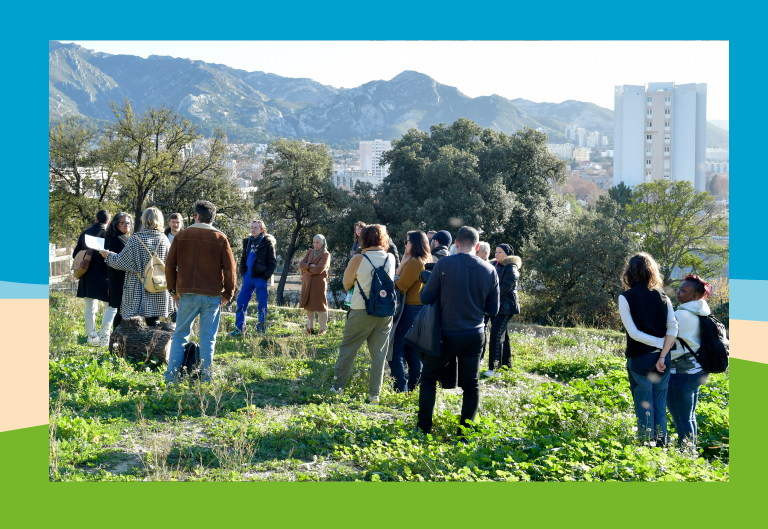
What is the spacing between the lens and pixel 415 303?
7.19 m

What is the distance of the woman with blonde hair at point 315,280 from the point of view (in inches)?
421

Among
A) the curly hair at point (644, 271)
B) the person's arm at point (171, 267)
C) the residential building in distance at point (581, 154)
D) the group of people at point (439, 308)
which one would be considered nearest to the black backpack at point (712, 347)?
the curly hair at point (644, 271)

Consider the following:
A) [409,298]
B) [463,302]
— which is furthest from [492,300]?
[409,298]

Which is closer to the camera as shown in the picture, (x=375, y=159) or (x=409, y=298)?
(x=409, y=298)

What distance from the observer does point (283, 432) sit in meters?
5.39

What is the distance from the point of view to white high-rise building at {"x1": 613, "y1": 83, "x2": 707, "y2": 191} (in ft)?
25.5

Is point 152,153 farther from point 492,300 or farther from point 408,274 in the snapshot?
point 492,300

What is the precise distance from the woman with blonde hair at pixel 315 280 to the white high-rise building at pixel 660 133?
614 centimetres

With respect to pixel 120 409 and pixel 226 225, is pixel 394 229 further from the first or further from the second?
pixel 120 409

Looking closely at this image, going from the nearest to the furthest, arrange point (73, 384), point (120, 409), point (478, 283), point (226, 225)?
point (478, 283), point (120, 409), point (73, 384), point (226, 225)

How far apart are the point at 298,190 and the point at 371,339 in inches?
1008

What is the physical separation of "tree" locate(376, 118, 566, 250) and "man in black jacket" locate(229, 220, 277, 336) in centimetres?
1837
